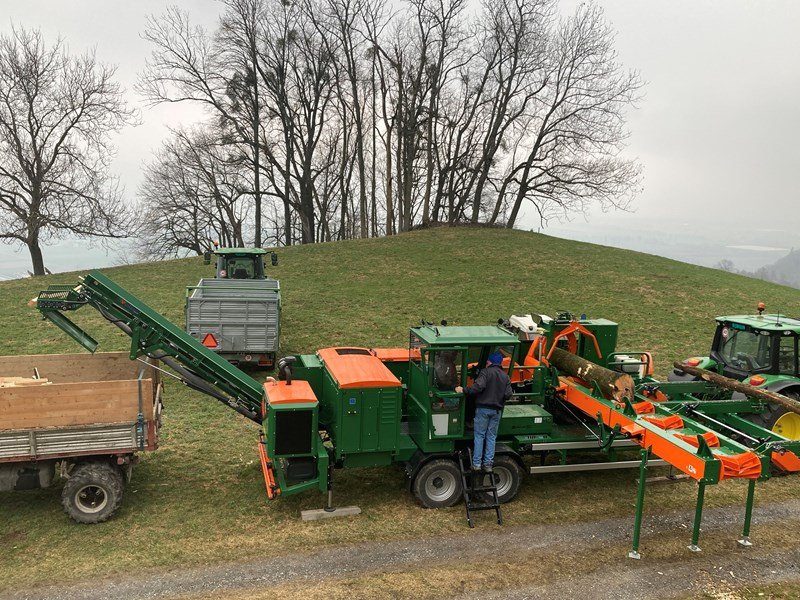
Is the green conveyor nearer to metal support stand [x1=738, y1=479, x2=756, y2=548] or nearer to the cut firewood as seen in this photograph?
the cut firewood

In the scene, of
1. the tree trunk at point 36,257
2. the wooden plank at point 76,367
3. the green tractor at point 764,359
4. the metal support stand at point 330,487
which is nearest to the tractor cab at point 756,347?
the green tractor at point 764,359

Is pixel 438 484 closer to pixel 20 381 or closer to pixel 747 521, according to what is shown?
pixel 747 521

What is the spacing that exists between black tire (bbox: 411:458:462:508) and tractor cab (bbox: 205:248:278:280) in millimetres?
Result: 11461

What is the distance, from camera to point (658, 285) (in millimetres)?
25250

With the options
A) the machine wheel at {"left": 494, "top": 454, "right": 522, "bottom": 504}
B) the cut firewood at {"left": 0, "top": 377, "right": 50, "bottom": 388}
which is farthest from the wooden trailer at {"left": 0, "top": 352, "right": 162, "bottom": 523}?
the machine wheel at {"left": 494, "top": 454, "right": 522, "bottom": 504}

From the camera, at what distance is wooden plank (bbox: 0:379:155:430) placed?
664cm

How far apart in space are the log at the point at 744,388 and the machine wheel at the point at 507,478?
13.6ft

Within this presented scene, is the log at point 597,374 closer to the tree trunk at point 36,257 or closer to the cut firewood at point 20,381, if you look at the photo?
the cut firewood at point 20,381

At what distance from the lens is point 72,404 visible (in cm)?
682

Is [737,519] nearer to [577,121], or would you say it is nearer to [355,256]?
[355,256]

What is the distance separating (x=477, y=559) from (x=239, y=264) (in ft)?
43.7

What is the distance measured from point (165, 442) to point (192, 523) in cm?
310

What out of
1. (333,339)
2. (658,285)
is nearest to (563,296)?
(658,285)

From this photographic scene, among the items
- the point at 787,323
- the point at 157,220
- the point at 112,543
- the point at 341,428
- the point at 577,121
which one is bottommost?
the point at 112,543
